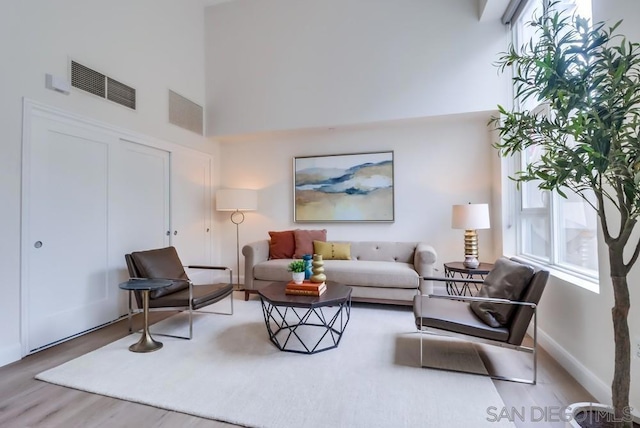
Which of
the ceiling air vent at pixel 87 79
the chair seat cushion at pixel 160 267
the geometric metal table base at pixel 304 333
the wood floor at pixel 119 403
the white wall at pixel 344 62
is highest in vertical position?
the white wall at pixel 344 62

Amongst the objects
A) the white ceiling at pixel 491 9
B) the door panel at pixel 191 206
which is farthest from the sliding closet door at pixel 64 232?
the white ceiling at pixel 491 9

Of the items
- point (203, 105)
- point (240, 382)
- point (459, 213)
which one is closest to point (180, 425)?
point (240, 382)

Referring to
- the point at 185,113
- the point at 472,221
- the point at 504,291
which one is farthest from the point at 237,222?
the point at 504,291

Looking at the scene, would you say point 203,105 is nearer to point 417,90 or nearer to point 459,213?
point 417,90

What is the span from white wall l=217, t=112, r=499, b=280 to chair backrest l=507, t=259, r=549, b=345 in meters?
2.23

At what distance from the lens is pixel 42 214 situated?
2727mm

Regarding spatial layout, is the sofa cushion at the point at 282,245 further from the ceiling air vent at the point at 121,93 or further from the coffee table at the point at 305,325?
the ceiling air vent at the point at 121,93

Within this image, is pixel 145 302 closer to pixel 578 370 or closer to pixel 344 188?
pixel 344 188

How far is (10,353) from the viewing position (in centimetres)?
245

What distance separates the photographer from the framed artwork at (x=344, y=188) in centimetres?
455

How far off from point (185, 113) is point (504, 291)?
4.61 m

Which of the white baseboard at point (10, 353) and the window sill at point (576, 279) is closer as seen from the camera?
the window sill at point (576, 279)

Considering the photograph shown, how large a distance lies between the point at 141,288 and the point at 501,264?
123 inches

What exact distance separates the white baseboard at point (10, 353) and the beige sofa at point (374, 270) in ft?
7.36
